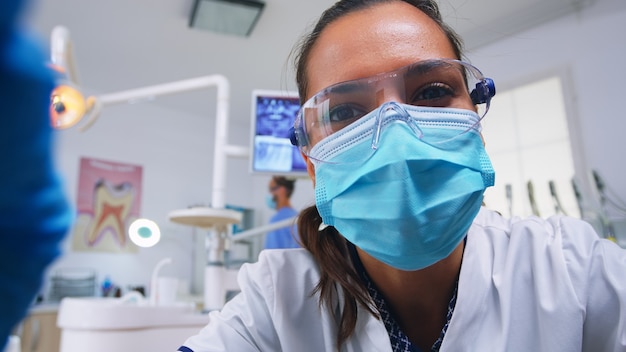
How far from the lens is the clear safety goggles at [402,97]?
0.83 m

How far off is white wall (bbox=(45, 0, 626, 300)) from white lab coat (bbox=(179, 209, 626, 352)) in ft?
6.20

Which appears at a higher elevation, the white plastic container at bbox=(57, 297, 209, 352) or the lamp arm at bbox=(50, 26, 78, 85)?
the lamp arm at bbox=(50, 26, 78, 85)

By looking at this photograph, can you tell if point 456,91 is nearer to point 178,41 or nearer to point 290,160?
point 290,160

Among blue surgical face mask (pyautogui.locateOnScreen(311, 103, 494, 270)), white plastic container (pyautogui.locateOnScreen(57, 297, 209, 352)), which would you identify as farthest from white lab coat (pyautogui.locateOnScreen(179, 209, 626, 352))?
white plastic container (pyautogui.locateOnScreen(57, 297, 209, 352))

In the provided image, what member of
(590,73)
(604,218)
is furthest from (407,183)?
(590,73)

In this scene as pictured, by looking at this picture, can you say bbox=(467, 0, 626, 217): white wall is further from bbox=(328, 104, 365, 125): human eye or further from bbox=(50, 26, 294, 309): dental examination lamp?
bbox=(328, 104, 365, 125): human eye

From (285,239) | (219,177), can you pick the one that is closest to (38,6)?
(219,177)

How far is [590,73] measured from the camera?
2.95 m

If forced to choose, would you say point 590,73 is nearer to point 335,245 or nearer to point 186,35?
point 335,245

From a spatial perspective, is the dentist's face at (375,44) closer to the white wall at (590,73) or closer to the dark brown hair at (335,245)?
the dark brown hair at (335,245)

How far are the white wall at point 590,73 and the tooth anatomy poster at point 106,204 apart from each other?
Result: 338 cm

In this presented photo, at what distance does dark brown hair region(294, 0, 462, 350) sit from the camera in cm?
88

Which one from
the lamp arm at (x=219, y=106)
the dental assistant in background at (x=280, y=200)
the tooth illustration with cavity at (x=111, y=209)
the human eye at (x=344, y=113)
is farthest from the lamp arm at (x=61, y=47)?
the tooth illustration with cavity at (x=111, y=209)

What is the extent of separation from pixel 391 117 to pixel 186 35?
298cm
